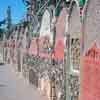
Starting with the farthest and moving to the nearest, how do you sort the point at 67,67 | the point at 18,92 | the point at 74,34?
the point at 18,92 < the point at 67,67 < the point at 74,34

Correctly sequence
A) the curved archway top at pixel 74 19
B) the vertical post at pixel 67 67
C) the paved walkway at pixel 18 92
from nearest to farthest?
the curved archway top at pixel 74 19 < the vertical post at pixel 67 67 < the paved walkway at pixel 18 92

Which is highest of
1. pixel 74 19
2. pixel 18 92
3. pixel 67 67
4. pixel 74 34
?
pixel 74 19

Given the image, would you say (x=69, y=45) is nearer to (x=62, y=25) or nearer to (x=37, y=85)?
(x=62, y=25)

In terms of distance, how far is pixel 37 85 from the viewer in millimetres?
19375

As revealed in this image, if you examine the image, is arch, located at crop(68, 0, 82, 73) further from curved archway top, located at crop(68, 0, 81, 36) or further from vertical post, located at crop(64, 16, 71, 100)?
vertical post, located at crop(64, 16, 71, 100)

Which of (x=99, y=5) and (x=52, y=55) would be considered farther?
(x=52, y=55)

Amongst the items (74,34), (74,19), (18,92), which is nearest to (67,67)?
(74,34)

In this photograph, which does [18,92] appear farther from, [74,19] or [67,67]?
[74,19]

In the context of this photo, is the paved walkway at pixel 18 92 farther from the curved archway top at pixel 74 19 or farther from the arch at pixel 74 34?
the curved archway top at pixel 74 19

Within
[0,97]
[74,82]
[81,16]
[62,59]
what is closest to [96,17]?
[81,16]

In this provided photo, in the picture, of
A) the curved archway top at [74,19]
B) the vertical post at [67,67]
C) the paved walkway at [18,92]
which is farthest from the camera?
the paved walkway at [18,92]

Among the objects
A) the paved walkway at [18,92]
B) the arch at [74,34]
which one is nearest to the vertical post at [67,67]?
the arch at [74,34]

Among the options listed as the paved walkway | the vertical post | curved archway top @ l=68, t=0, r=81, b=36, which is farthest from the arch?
the paved walkway

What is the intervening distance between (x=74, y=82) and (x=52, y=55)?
4053mm
